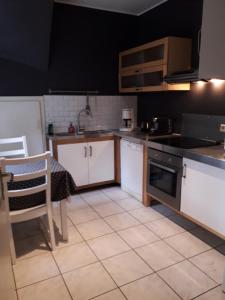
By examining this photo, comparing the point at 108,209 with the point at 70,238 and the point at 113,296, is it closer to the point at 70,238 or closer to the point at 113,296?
the point at 70,238

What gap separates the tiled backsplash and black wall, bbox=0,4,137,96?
0.51 feet

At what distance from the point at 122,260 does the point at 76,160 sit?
1.59 m

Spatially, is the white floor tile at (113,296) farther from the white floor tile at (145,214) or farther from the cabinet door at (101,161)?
the cabinet door at (101,161)

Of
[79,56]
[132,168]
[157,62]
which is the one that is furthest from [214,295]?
[79,56]

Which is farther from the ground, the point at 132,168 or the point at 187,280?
the point at 132,168

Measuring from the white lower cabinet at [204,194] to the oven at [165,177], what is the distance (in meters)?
0.09

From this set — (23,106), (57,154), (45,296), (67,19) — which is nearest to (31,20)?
(67,19)

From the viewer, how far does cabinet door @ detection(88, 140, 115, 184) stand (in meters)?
3.36

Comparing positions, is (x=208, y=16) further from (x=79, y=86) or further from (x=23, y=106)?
(x=23, y=106)

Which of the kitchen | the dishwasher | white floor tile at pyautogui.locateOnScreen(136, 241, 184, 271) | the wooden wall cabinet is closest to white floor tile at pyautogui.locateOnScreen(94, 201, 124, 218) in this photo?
the kitchen

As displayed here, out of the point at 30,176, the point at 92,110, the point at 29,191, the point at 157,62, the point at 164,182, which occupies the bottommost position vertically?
the point at 164,182

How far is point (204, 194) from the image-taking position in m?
2.11

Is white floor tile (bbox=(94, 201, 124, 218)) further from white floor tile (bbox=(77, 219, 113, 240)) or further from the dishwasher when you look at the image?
the dishwasher

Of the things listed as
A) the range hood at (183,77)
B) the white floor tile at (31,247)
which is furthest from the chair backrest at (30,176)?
the range hood at (183,77)
